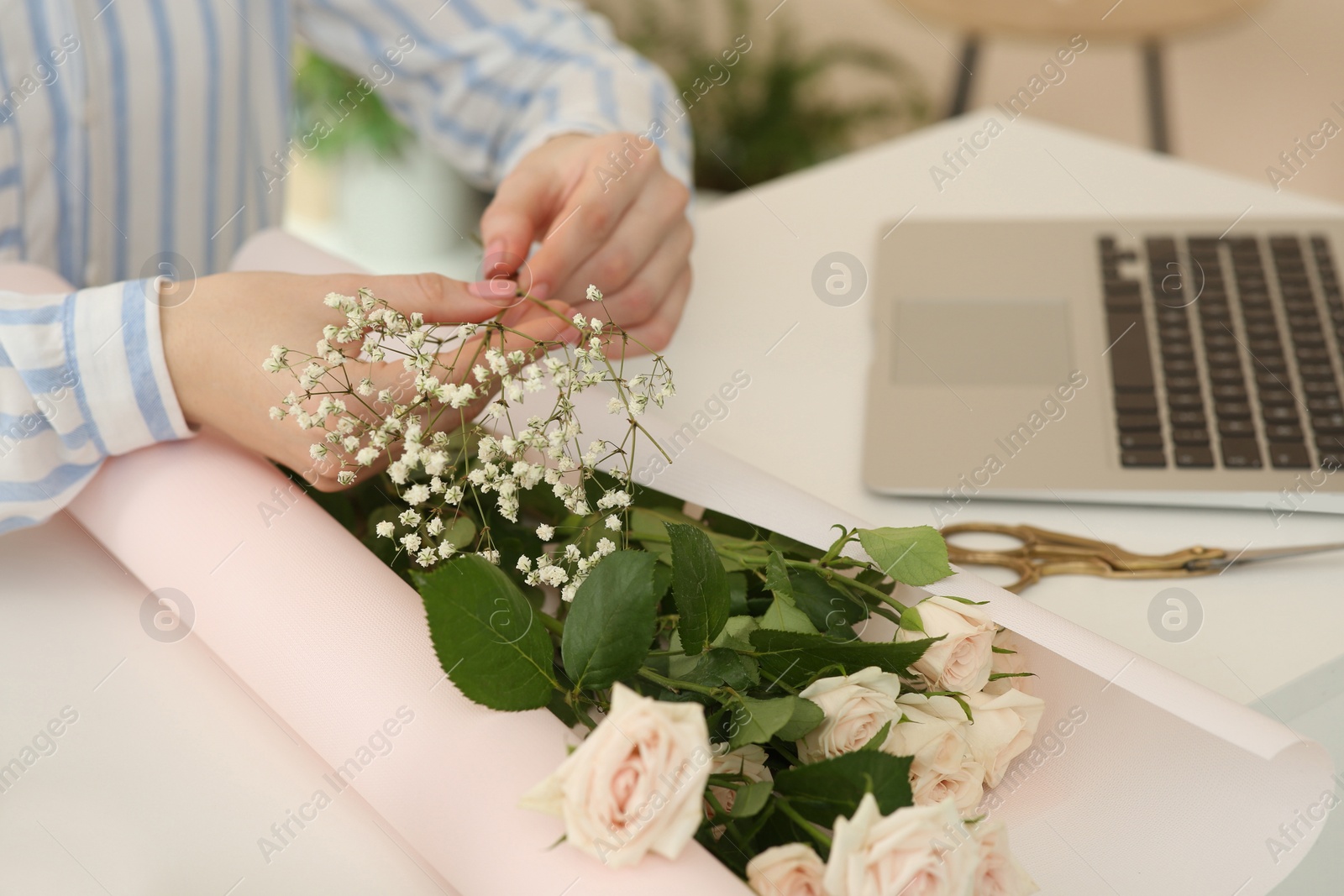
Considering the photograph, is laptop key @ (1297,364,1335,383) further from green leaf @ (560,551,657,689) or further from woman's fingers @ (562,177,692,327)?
green leaf @ (560,551,657,689)

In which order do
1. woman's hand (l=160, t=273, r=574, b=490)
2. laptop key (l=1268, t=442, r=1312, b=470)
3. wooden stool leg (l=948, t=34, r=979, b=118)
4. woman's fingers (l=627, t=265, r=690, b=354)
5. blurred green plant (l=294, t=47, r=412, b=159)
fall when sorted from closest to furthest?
woman's hand (l=160, t=273, r=574, b=490) → laptop key (l=1268, t=442, r=1312, b=470) → woman's fingers (l=627, t=265, r=690, b=354) → blurred green plant (l=294, t=47, r=412, b=159) → wooden stool leg (l=948, t=34, r=979, b=118)

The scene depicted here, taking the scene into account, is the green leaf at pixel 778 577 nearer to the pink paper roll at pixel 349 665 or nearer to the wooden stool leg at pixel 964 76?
the pink paper roll at pixel 349 665

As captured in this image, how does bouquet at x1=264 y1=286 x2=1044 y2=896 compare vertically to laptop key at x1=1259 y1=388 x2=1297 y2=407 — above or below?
below

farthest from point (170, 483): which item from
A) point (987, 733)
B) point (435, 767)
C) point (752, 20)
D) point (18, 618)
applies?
point (752, 20)

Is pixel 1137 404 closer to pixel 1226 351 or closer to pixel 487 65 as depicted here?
pixel 1226 351

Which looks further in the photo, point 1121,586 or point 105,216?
point 105,216

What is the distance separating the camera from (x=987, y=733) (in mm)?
457

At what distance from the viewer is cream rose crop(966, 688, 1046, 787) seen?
0.46 m

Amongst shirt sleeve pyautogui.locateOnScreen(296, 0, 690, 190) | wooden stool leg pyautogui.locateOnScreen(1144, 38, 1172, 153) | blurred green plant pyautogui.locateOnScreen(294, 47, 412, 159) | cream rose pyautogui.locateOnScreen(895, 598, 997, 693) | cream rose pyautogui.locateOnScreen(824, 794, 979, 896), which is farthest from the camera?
blurred green plant pyautogui.locateOnScreen(294, 47, 412, 159)

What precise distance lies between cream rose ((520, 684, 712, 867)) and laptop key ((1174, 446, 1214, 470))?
46 cm

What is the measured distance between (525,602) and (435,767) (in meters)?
0.07

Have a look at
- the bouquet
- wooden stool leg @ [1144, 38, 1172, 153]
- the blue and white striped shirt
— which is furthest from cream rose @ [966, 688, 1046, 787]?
wooden stool leg @ [1144, 38, 1172, 153]

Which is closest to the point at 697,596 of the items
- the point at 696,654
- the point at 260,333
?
the point at 696,654

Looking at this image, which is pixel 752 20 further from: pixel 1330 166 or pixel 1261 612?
pixel 1261 612
